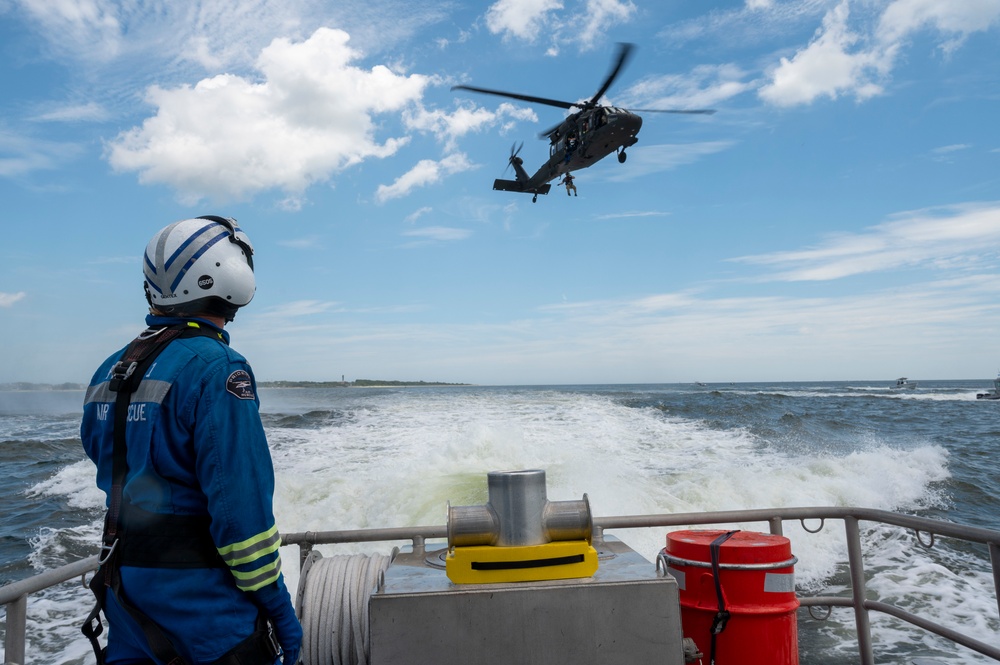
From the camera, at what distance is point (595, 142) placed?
16.8m

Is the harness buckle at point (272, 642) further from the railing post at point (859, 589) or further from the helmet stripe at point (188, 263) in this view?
the railing post at point (859, 589)

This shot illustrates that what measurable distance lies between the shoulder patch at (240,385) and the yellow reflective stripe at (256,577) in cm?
43

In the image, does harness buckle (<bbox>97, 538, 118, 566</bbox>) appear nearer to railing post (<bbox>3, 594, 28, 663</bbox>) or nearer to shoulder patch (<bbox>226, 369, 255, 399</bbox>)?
shoulder patch (<bbox>226, 369, 255, 399</bbox>)

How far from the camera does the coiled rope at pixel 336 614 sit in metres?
2.71

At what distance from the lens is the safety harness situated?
65.0 inches

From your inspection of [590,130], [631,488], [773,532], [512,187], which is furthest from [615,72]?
[773,532]

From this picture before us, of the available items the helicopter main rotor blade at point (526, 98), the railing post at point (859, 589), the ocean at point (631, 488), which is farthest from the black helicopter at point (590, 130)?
the railing post at point (859, 589)

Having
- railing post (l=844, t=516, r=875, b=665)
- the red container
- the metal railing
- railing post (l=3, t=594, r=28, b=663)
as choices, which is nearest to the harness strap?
the red container

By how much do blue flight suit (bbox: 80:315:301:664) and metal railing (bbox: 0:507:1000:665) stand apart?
1013mm

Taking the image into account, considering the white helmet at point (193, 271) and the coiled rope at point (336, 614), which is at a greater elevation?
the white helmet at point (193, 271)

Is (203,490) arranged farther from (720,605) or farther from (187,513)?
(720,605)

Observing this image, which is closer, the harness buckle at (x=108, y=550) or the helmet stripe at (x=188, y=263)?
the harness buckle at (x=108, y=550)

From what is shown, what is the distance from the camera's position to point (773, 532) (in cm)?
336

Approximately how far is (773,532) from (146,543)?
113 inches
